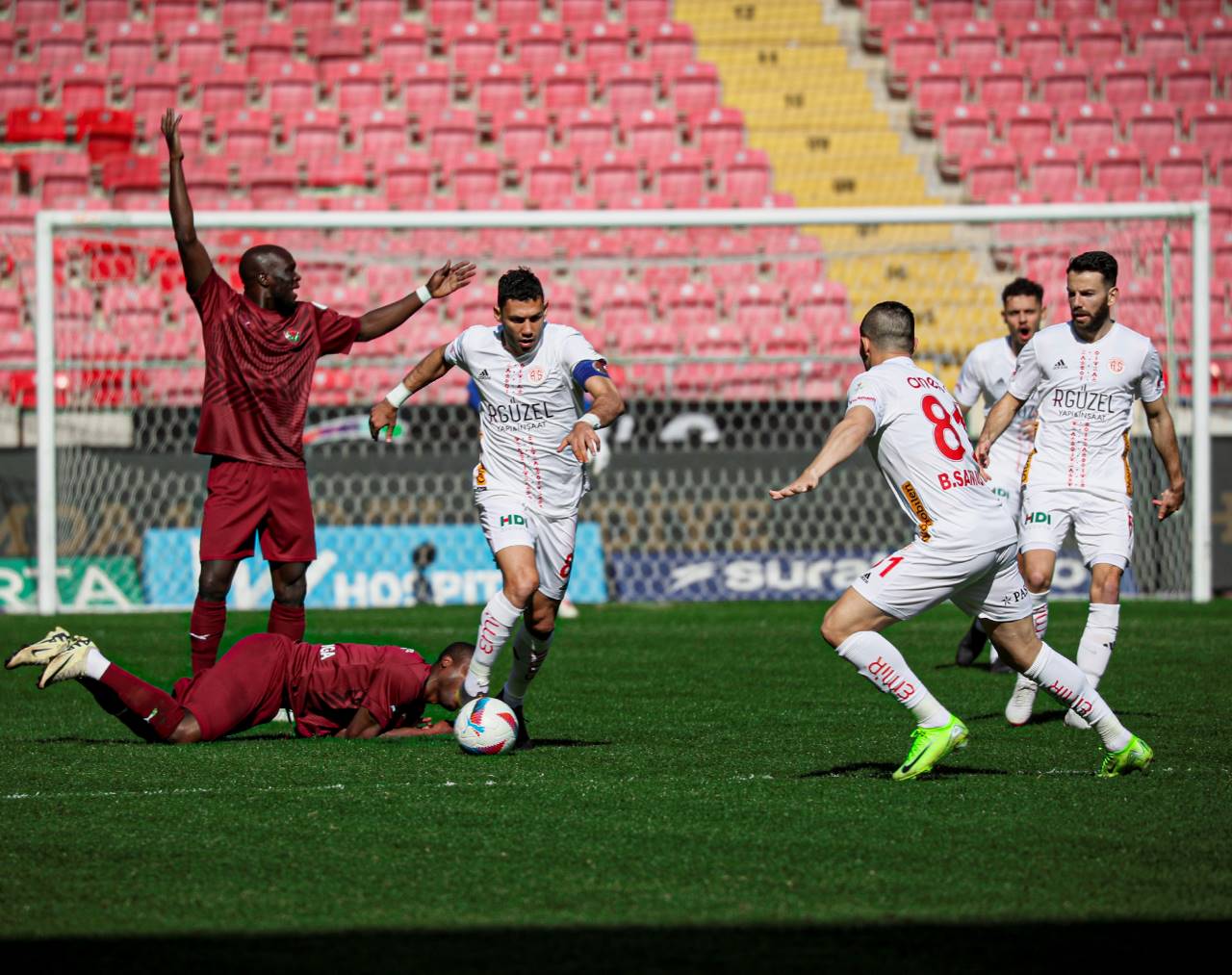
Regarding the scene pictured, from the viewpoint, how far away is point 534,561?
6.95 m

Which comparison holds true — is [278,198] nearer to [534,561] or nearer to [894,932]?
[534,561]

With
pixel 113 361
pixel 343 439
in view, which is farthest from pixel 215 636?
pixel 113 361

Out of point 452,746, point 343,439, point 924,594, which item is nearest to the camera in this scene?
point 924,594

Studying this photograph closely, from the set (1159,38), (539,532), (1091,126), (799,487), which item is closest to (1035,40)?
(1159,38)

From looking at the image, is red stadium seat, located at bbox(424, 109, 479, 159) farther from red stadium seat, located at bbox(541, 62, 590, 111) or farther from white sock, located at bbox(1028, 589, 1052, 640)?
white sock, located at bbox(1028, 589, 1052, 640)

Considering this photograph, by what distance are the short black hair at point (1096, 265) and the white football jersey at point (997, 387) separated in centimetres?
222

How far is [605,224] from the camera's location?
45.2 feet

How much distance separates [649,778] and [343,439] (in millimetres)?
9509

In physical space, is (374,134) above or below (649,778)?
above

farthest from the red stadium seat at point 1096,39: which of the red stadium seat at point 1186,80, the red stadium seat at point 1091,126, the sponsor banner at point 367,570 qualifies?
the sponsor banner at point 367,570

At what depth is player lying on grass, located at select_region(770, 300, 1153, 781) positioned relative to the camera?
18.7 ft

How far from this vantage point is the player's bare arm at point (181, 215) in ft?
25.0

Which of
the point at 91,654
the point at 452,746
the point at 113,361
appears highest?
the point at 113,361

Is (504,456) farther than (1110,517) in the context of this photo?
No
